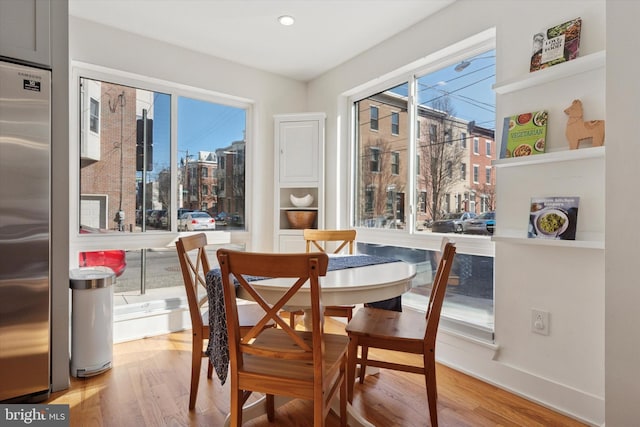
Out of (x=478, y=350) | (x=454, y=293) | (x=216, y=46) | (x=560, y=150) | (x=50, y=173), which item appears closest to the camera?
(x=560, y=150)

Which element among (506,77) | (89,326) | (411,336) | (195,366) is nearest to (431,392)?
(411,336)

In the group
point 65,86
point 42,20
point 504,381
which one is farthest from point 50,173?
point 504,381

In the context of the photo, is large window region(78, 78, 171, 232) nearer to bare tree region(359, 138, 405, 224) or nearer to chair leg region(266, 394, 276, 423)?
bare tree region(359, 138, 405, 224)

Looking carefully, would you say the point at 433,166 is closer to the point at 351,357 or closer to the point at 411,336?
the point at 411,336

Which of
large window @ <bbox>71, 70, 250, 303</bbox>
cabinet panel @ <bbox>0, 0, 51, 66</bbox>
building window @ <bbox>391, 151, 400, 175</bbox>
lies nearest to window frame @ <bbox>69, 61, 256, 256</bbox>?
large window @ <bbox>71, 70, 250, 303</bbox>

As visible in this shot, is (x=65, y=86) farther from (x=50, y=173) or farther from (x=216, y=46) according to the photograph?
(x=216, y=46)

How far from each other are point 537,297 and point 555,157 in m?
0.84

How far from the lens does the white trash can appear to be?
2330 mm

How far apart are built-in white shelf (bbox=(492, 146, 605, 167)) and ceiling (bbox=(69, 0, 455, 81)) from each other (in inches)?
52.1

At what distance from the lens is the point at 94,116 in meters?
2.98

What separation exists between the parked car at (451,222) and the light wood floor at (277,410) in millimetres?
1021

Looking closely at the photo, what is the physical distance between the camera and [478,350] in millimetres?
2375

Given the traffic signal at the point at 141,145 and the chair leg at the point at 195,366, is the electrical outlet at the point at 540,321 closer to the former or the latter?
the chair leg at the point at 195,366

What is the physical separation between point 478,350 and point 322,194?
204 centimetres
